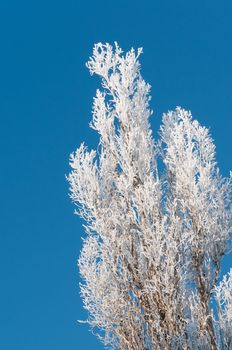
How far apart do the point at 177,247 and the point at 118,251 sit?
94 cm

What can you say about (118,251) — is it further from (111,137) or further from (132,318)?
(111,137)

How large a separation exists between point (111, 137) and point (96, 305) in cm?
291

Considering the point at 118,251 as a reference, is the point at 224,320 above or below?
below

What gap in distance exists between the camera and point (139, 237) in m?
11.2

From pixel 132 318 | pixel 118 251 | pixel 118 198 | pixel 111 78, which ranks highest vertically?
pixel 111 78

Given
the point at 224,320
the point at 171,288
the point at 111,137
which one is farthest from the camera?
the point at 111,137

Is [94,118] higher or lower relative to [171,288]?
higher

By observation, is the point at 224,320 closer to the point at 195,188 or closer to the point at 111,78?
the point at 195,188

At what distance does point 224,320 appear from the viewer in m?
11.6

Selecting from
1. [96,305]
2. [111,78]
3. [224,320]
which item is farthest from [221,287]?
[111,78]

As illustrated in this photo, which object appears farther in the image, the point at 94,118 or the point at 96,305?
the point at 94,118

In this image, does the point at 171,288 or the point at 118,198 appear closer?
the point at 171,288

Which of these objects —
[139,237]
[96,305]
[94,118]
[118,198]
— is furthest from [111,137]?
[96,305]

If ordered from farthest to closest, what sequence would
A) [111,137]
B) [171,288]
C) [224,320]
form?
[111,137] < [224,320] < [171,288]
